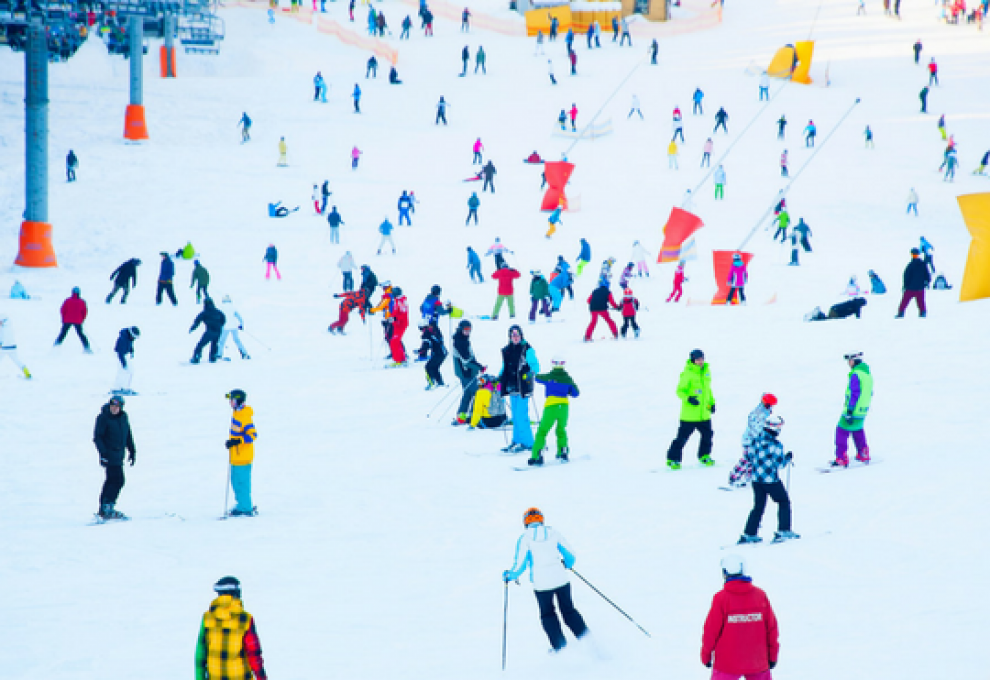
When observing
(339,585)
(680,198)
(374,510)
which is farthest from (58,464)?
(680,198)

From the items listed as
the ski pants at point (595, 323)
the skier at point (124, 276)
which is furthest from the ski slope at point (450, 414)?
the skier at point (124, 276)

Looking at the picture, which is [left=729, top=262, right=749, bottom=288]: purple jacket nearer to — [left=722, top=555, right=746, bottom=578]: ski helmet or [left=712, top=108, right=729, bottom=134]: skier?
[left=712, top=108, right=729, bottom=134]: skier

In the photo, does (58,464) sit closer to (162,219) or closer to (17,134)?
(162,219)

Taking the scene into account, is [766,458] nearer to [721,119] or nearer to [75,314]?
[75,314]

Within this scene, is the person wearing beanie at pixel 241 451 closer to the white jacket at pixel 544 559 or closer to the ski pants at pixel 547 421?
the ski pants at pixel 547 421

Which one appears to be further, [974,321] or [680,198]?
[680,198]
